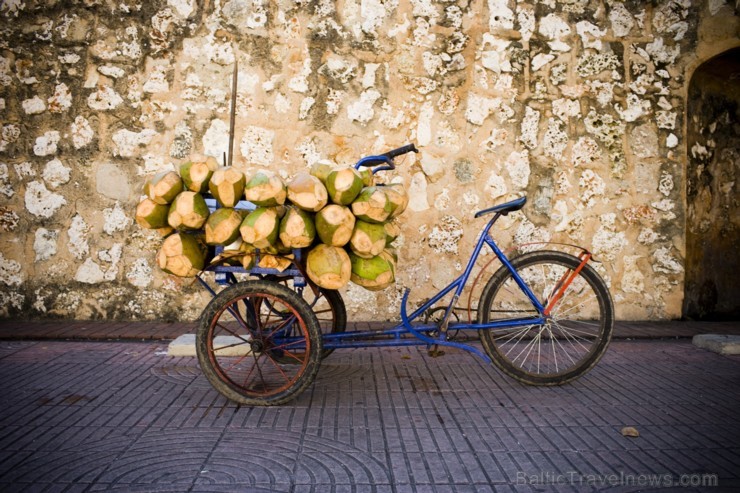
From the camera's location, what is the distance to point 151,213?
111 inches

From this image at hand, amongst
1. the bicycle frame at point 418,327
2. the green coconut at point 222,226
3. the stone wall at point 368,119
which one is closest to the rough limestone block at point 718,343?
the stone wall at point 368,119

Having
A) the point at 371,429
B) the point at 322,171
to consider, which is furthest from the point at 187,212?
the point at 371,429

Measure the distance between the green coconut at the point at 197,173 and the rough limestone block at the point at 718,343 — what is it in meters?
4.06

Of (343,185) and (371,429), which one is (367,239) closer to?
(343,185)

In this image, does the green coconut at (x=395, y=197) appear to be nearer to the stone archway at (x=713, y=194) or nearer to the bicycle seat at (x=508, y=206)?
the bicycle seat at (x=508, y=206)

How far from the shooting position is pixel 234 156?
16.7ft

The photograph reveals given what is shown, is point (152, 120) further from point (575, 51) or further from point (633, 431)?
point (633, 431)

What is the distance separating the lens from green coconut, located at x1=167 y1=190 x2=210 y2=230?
2.75 meters

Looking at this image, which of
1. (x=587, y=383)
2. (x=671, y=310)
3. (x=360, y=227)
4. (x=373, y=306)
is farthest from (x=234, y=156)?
(x=671, y=310)

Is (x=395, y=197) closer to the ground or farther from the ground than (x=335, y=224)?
farther from the ground

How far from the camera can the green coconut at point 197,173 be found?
2807 mm

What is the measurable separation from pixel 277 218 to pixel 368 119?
2.60m

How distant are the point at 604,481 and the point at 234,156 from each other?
413cm

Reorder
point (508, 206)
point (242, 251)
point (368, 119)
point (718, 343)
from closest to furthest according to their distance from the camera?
1. point (242, 251)
2. point (508, 206)
3. point (718, 343)
4. point (368, 119)
